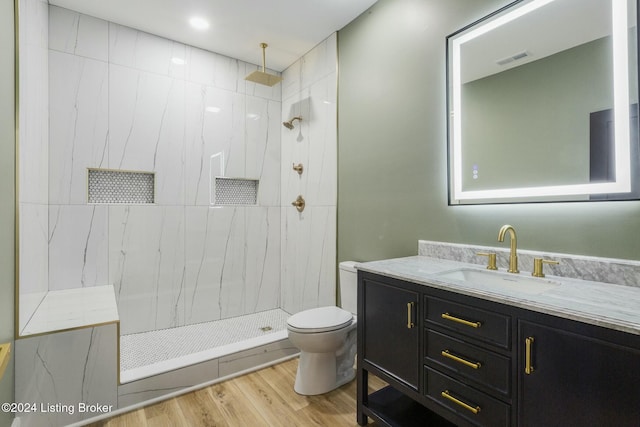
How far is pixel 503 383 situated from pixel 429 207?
1.03 m

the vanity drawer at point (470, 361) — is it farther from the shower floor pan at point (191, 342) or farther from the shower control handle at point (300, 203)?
the shower control handle at point (300, 203)

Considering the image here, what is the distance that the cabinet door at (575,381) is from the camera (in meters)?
0.86

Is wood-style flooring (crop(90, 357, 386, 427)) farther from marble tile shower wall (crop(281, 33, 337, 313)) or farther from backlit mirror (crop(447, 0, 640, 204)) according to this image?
backlit mirror (crop(447, 0, 640, 204))

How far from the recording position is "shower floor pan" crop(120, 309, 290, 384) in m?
2.04

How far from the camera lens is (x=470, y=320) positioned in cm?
121

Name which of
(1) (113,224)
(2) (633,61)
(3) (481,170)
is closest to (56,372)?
(1) (113,224)

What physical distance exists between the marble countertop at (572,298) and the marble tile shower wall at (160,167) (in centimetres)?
196

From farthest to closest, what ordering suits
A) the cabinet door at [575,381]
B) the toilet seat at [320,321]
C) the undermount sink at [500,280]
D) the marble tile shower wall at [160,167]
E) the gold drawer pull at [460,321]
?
1. the marble tile shower wall at [160,167]
2. the toilet seat at [320,321]
3. the undermount sink at [500,280]
4. the gold drawer pull at [460,321]
5. the cabinet door at [575,381]

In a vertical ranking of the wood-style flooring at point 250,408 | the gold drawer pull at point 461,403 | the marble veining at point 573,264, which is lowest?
the wood-style flooring at point 250,408

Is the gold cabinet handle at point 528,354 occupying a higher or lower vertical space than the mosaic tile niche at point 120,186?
lower

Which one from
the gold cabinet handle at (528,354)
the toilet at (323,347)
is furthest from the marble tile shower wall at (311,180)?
the gold cabinet handle at (528,354)

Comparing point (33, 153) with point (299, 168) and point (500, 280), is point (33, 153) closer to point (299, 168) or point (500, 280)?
point (299, 168)

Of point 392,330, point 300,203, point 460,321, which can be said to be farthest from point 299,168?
point 460,321

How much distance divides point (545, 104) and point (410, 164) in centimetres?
76
